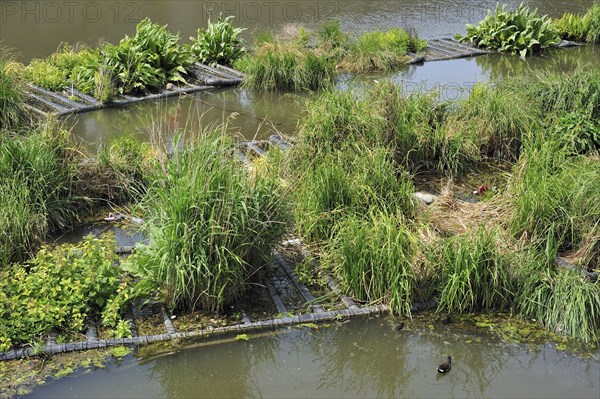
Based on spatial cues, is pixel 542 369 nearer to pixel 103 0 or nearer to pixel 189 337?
pixel 189 337

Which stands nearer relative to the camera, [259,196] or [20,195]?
[259,196]

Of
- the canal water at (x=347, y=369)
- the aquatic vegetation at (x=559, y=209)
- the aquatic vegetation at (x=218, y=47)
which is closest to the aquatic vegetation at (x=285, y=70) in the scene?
the aquatic vegetation at (x=218, y=47)

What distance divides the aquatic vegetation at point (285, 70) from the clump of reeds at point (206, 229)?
5.58 metres

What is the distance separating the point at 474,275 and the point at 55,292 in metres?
3.15

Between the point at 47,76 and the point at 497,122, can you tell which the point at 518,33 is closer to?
the point at 497,122

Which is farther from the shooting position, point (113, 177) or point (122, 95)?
point (122, 95)

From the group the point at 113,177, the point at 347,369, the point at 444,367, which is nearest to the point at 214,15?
the point at 113,177

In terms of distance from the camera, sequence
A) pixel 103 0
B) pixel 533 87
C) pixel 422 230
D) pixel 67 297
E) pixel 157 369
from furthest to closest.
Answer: pixel 103 0
pixel 533 87
pixel 422 230
pixel 67 297
pixel 157 369

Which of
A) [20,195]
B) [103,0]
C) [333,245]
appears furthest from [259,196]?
[103,0]

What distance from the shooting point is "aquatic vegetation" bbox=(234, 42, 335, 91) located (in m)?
11.9

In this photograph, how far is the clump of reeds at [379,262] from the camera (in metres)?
6.25

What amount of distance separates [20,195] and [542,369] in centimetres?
445

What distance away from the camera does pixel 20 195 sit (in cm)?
694

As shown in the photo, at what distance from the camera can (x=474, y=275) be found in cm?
626
